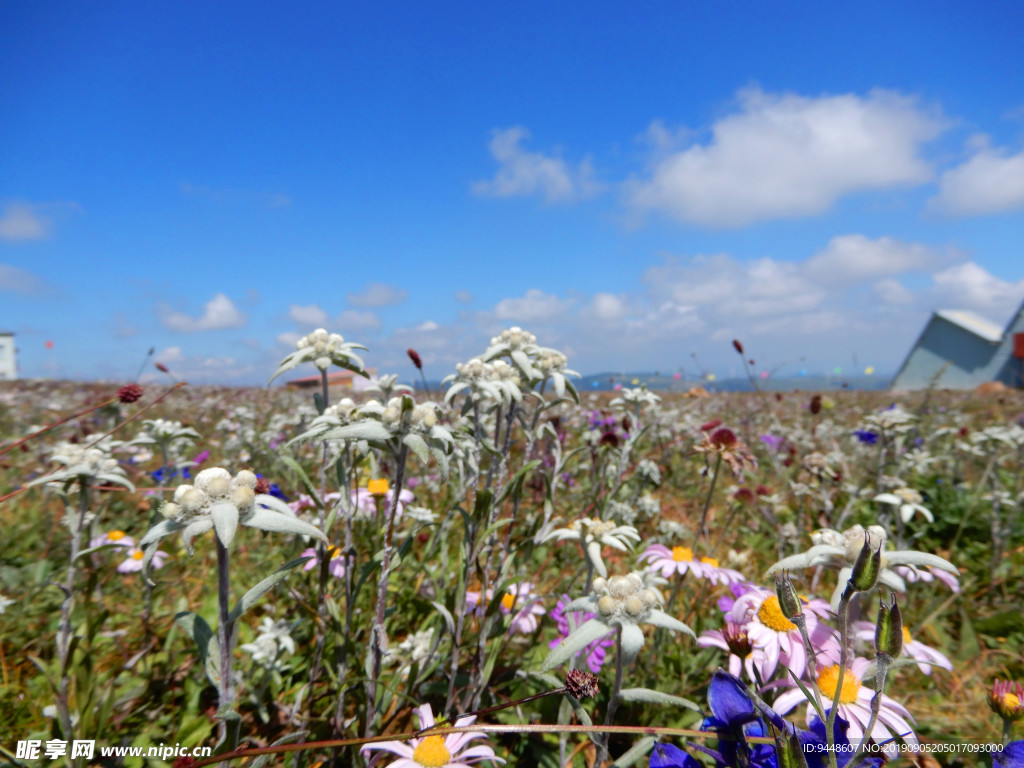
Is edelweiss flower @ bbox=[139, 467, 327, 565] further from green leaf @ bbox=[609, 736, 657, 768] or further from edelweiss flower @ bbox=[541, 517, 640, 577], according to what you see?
edelweiss flower @ bbox=[541, 517, 640, 577]

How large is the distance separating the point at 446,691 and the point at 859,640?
1788 millimetres

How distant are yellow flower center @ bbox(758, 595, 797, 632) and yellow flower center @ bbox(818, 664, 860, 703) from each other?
0.15 metres

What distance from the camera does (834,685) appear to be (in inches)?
64.8

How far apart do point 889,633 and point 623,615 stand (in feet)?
2.71

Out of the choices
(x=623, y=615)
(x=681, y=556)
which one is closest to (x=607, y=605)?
(x=623, y=615)

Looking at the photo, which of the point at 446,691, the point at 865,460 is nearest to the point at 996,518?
the point at 865,460

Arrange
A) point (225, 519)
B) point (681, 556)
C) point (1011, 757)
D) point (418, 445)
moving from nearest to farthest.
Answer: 1. point (1011, 757)
2. point (225, 519)
3. point (418, 445)
4. point (681, 556)

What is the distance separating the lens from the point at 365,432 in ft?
5.57

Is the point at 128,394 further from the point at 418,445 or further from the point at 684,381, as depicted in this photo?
the point at 684,381

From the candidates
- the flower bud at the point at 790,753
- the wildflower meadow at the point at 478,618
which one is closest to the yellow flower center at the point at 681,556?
the wildflower meadow at the point at 478,618

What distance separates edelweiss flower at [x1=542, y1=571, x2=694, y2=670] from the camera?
1513 millimetres

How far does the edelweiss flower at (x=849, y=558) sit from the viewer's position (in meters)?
1.54

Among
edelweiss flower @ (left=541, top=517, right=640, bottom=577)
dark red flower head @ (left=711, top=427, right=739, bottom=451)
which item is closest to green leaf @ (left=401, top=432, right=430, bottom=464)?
edelweiss flower @ (left=541, top=517, right=640, bottom=577)

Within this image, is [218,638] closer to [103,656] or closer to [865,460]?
[103,656]
